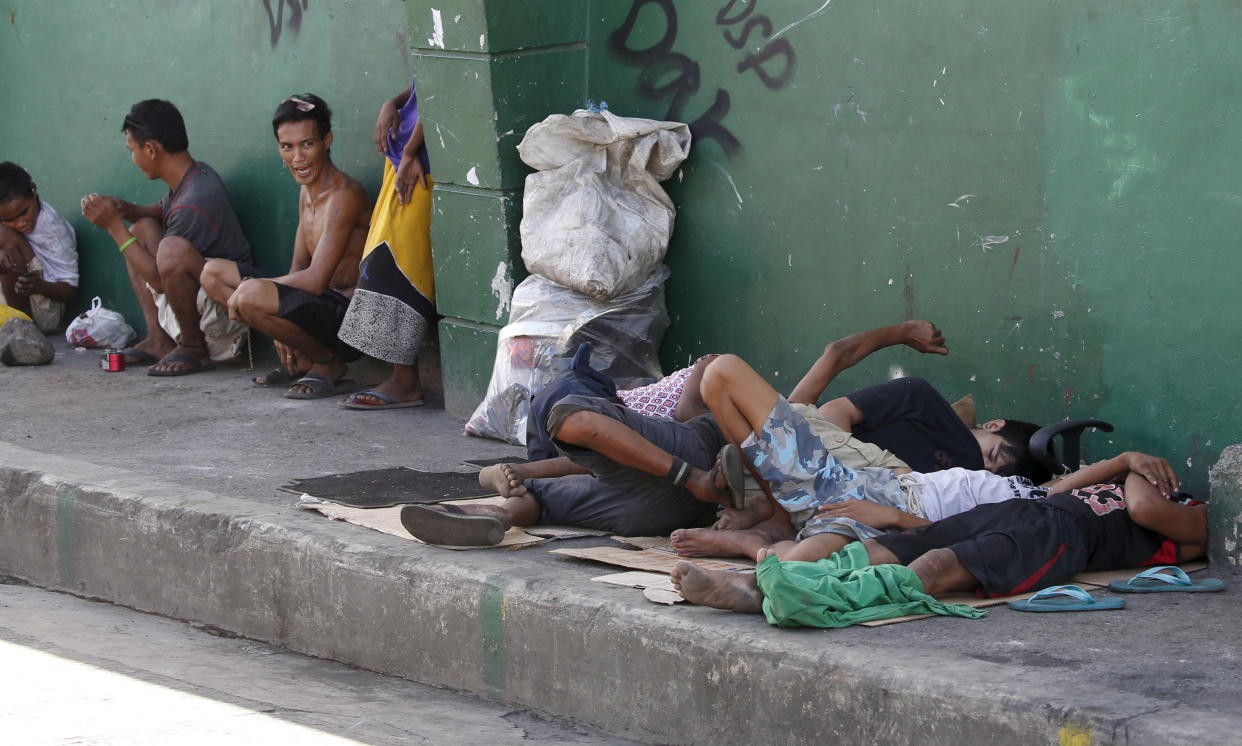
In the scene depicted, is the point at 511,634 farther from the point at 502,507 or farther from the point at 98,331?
the point at 98,331

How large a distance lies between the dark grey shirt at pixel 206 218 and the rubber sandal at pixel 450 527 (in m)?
3.47

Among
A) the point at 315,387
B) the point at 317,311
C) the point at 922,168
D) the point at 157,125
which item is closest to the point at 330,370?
the point at 315,387

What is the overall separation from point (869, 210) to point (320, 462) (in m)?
2.11

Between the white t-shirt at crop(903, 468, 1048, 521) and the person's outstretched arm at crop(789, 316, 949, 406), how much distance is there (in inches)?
22.9

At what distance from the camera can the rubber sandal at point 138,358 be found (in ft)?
26.1

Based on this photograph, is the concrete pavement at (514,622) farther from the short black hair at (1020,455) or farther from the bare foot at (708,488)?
the short black hair at (1020,455)

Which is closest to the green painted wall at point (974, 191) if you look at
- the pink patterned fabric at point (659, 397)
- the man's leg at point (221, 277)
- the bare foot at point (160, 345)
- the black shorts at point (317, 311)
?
the pink patterned fabric at point (659, 397)

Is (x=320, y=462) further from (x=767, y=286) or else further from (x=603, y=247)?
(x=767, y=286)

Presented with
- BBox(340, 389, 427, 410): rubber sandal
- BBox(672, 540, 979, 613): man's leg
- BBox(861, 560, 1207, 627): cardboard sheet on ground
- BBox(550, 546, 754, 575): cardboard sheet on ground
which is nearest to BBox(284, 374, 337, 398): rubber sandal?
BBox(340, 389, 427, 410): rubber sandal

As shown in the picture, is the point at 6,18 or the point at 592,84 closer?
the point at 592,84

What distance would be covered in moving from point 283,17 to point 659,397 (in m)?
3.18

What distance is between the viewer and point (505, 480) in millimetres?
4938

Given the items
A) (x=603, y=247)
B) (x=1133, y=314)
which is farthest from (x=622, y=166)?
(x=1133, y=314)

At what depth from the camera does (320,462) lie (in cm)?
588
